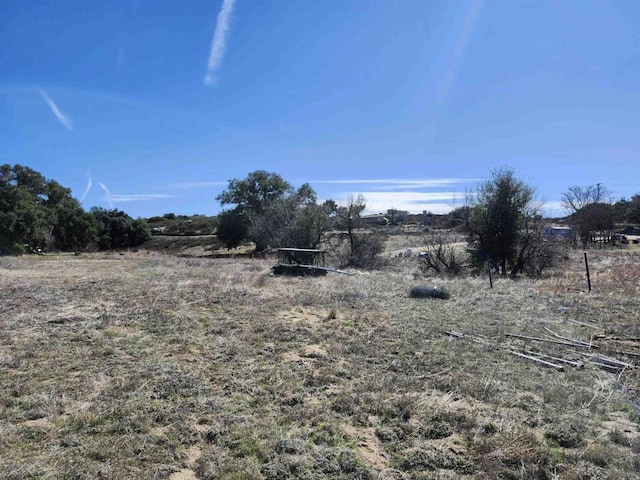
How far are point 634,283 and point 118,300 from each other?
1603 centimetres

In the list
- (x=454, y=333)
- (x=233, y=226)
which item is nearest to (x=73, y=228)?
(x=233, y=226)

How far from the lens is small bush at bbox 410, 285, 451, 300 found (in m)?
11.0

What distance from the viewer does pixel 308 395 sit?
4.24m

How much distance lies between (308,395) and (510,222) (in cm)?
1828

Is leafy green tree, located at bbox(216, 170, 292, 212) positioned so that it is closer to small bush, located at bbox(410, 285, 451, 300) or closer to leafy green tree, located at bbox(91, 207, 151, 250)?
leafy green tree, located at bbox(91, 207, 151, 250)

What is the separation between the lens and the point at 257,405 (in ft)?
13.0

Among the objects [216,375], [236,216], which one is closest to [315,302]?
[216,375]

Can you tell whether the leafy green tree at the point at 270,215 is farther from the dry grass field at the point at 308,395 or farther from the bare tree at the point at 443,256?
the dry grass field at the point at 308,395

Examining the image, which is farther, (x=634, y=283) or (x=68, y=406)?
(x=634, y=283)

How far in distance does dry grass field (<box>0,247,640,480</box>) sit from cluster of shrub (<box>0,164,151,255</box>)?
2341cm

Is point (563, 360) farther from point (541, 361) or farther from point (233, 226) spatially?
point (233, 226)

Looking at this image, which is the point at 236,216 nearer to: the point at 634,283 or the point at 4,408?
the point at 634,283

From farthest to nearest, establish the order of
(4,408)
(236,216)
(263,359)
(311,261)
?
(236,216)
(311,261)
(263,359)
(4,408)

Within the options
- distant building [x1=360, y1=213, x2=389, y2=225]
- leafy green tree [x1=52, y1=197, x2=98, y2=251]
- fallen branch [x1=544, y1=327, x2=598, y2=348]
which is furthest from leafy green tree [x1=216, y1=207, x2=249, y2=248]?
fallen branch [x1=544, y1=327, x2=598, y2=348]
